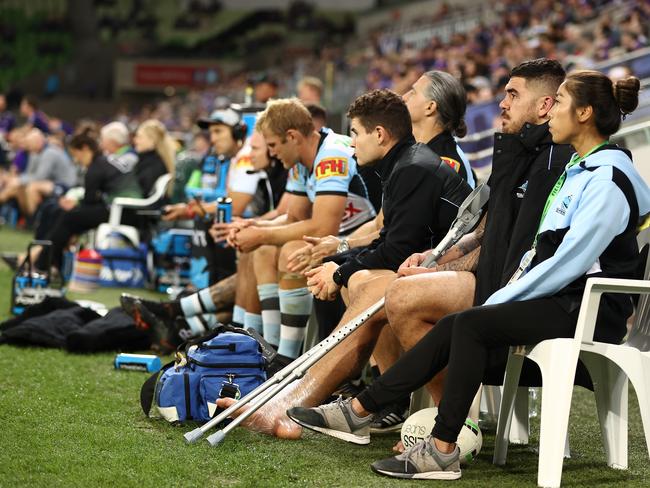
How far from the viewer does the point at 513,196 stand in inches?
164

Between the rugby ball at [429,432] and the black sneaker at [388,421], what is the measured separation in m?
0.61

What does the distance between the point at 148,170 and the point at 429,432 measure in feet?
22.1

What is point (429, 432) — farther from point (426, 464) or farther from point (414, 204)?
point (414, 204)

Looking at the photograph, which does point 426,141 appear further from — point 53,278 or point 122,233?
point 122,233

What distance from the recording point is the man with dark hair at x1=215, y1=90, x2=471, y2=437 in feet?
14.6

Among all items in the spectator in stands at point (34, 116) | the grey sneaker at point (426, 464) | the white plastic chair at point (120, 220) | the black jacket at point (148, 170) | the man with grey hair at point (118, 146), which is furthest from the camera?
the spectator in stands at point (34, 116)

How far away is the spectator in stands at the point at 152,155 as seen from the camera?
33.7ft

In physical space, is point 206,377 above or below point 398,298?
below

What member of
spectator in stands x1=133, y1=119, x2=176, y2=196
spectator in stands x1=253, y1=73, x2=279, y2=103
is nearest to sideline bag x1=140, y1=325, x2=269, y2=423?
spectator in stands x1=253, y1=73, x2=279, y2=103

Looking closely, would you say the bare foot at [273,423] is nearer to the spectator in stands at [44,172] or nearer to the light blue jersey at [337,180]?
the light blue jersey at [337,180]

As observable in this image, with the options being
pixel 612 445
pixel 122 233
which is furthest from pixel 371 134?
pixel 122 233

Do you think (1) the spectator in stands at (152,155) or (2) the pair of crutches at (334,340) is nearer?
(2) the pair of crutches at (334,340)

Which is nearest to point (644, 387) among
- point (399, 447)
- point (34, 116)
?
point (399, 447)

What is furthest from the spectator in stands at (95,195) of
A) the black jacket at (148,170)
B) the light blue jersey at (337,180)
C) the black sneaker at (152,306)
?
the light blue jersey at (337,180)
